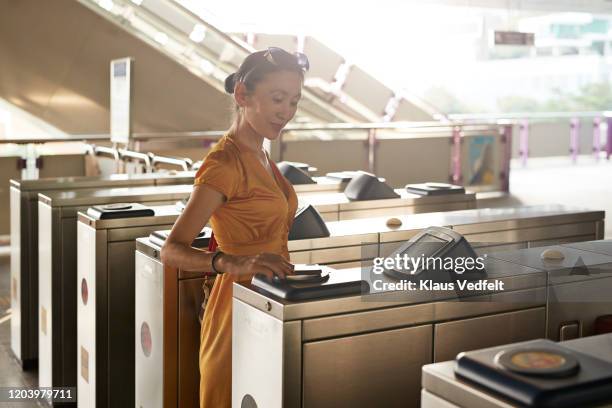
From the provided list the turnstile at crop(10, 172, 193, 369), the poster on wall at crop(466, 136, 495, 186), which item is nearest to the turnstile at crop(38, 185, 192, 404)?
the turnstile at crop(10, 172, 193, 369)

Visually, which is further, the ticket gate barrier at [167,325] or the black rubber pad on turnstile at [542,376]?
the ticket gate barrier at [167,325]

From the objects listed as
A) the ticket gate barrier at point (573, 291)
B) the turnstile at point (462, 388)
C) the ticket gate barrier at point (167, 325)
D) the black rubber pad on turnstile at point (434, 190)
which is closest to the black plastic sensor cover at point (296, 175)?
the black rubber pad on turnstile at point (434, 190)

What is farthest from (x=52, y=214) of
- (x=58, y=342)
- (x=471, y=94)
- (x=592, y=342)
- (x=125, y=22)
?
(x=471, y=94)

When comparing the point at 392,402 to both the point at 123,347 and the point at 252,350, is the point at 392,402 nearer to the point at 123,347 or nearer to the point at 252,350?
the point at 252,350

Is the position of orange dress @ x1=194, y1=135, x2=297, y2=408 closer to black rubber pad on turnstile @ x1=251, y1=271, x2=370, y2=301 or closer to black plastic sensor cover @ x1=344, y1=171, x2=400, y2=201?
black rubber pad on turnstile @ x1=251, y1=271, x2=370, y2=301

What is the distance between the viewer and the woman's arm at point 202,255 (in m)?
2.10

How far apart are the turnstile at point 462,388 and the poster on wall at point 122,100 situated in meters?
4.91

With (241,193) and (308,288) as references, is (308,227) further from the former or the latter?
(308,288)

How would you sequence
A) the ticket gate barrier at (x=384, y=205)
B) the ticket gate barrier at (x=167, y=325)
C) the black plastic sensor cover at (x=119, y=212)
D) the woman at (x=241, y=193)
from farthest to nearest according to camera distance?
the ticket gate barrier at (x=384, y=205)
the black plastic sensor cover at (x=119, y=212)
the ticket gate barrier at (x=167, y=325)
the woman at (x=241, y=193)

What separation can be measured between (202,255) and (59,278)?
2.19m

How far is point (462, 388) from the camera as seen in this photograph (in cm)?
159

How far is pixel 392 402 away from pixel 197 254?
65 centimetres

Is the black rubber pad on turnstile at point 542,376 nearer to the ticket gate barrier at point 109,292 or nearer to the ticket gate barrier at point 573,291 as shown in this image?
the ticket gate barrier at point 573,291

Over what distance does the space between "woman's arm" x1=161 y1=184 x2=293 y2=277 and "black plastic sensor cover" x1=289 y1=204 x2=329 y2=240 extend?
38.9 inches
